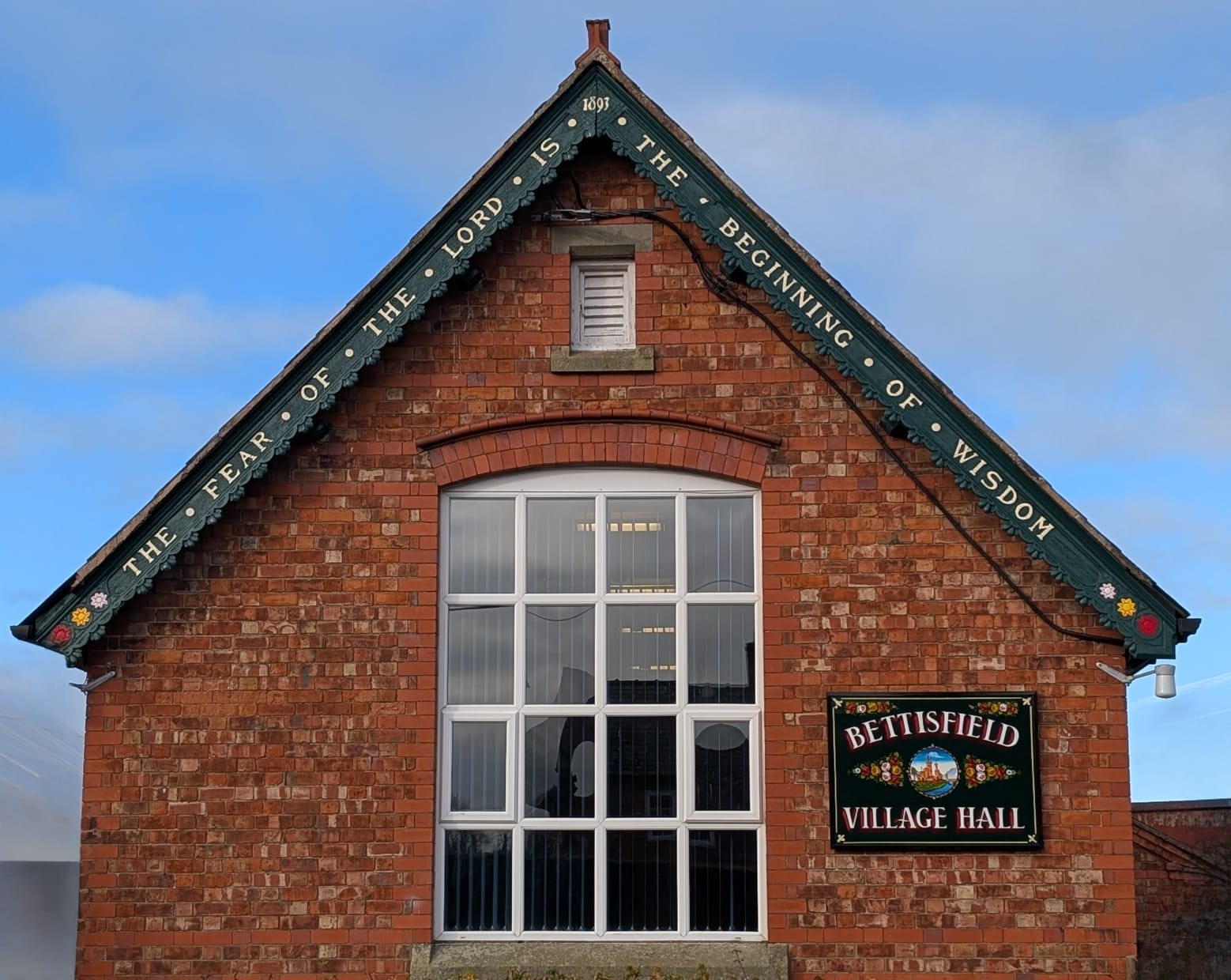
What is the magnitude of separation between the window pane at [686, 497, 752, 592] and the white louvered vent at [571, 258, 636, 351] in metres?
1.47

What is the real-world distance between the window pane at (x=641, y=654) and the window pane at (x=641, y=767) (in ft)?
0.59

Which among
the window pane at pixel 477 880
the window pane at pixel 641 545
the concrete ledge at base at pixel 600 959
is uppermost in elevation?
the window pane at pixel 641 545

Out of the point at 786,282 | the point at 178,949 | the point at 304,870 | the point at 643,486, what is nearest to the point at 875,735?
the point at 643,486

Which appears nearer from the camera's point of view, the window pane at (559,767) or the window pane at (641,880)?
the window pane at (641,880)

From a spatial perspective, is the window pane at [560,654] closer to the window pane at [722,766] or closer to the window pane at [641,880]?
the window pane at [722,766]

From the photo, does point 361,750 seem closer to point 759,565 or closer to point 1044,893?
point 759,565

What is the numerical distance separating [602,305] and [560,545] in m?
1.99

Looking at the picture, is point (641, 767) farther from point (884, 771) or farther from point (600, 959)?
point (884, 771)

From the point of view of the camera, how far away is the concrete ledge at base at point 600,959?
1163cm

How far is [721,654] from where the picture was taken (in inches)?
487

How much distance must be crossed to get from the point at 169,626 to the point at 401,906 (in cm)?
277

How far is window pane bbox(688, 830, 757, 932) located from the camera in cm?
1197

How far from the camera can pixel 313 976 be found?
38.5ft

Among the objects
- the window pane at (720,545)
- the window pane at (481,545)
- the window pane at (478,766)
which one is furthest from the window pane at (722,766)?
the window pane at (481,545)
